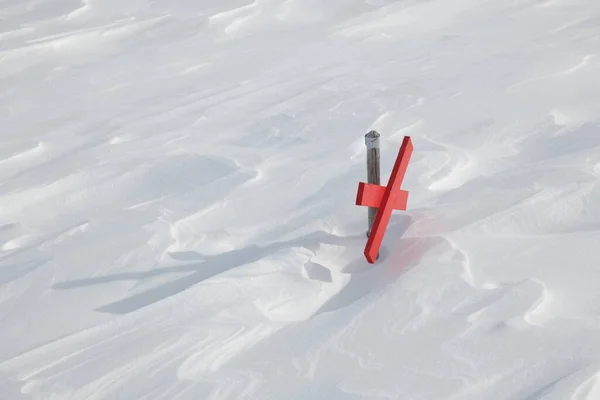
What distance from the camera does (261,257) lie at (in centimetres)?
317

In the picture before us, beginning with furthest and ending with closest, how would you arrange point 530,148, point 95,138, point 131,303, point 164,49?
point 164,49
point 95,138
point 530,148
point 131,303

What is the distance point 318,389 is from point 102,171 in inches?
84.2

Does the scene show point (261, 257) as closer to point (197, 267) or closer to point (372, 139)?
point (197, 267)

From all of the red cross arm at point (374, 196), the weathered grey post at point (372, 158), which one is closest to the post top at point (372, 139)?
the weathered grey post at point (372, 158)

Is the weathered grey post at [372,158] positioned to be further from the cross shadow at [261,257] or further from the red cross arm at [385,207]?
the cross shadow at [261,257]

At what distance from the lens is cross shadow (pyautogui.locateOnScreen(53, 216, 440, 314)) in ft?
9.57

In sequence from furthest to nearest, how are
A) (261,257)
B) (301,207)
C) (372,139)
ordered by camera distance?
(301,207)
(261,257)
(372,139)

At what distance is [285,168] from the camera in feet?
13.3

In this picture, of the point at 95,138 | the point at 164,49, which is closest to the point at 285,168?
the point at 95,138

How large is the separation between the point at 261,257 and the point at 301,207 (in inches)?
19.3

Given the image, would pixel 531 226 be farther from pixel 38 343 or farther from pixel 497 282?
pixel 38 343

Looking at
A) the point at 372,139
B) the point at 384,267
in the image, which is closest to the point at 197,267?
the point at 384,267

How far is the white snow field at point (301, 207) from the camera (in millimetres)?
2555

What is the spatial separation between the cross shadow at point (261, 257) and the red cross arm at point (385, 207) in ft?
0.25
